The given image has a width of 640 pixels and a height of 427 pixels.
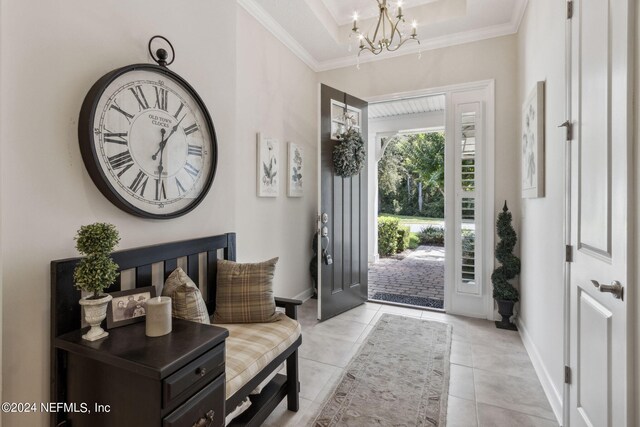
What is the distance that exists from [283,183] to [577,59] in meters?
2.61

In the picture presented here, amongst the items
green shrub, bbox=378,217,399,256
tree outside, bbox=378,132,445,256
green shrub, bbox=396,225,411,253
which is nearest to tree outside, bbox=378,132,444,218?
tree outside, bbox=378,132,445,256

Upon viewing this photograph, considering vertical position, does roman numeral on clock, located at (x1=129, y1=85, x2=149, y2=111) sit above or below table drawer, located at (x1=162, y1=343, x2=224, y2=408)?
above

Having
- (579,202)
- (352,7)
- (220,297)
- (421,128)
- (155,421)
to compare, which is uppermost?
(352,7)

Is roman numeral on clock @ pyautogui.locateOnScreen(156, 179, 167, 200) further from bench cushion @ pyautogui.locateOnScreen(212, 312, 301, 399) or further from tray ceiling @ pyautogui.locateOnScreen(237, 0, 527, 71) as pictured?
tray ceiling @ pyautogui.locateOnScreen(237, 0, 527, 71)

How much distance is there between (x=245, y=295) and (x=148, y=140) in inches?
42.1

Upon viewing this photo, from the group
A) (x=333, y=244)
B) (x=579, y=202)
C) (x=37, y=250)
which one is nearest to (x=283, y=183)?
(x=333, y=244)

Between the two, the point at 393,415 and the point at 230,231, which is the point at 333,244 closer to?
the point at 230,231

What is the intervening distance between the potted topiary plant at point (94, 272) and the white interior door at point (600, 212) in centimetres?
195

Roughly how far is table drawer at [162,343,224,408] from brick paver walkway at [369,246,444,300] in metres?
3.25

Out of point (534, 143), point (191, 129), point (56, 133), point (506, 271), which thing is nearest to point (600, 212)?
point (534, 143)

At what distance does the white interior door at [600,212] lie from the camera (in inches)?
41.9

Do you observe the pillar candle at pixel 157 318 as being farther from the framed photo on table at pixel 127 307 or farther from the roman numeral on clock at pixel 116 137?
the roman numeral on clock at pixel 116 137

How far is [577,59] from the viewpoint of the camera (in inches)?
58.5

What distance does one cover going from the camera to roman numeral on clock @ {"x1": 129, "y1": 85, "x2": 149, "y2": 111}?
1.61m
